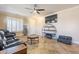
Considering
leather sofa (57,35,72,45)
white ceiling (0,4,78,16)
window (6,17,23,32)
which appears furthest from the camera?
leather sofa (57,35,72,45)

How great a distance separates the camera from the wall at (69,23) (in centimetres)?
178

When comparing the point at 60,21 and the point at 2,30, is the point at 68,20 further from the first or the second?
the point at 2,30

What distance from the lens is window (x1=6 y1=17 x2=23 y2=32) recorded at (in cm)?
172

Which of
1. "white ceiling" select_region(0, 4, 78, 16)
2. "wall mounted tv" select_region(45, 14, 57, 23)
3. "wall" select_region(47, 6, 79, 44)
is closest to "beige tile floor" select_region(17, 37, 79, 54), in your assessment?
"wall" select_region(47, 6, 79, 44)

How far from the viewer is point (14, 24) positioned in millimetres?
1806

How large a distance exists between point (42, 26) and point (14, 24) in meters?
0.60

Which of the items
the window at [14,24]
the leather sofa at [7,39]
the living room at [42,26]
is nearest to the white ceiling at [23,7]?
the living room at [42,26]

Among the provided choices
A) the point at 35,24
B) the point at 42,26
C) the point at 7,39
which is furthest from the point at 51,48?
the point at 7,39

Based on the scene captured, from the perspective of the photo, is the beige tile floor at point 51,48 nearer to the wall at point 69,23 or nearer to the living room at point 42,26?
the living room at point 42,26

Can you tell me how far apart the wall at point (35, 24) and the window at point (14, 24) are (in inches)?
7.6

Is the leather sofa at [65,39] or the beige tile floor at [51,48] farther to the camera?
the leather sofa at [65,39]

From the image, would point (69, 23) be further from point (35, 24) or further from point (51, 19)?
point (35, 24)

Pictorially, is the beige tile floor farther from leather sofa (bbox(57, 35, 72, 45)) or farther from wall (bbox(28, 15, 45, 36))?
wall (bbox(28, 15, 45, 36))
